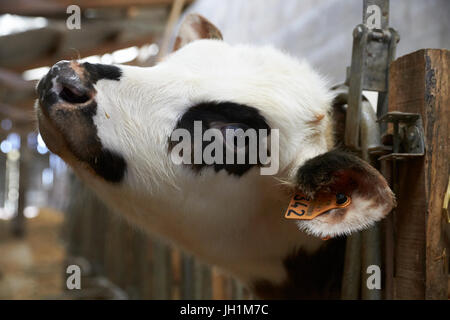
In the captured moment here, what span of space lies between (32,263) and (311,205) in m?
5.34

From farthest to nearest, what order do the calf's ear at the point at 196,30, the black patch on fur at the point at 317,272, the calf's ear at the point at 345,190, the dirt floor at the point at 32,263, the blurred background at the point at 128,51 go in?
the dirt floor at the point at 32,263 → the blurred background at the point at 128,51 → the calf's ear at the point at 196,30 → the black patch on fur at the point at 317,272 → the calf's ear at the point at 345,190

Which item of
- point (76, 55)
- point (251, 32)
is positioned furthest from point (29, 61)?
point (76, 55)

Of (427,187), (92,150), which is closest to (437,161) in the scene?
(427,187)

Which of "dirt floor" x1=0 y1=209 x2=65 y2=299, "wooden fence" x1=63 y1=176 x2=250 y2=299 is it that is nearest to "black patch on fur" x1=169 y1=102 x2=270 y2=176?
"wooden fence" x1=63 y1=176 x2=250 y2=299

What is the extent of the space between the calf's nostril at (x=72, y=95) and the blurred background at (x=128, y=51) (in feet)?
0.67

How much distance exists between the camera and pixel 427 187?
0.94 m

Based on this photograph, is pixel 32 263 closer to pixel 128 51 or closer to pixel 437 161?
pixel 128 51

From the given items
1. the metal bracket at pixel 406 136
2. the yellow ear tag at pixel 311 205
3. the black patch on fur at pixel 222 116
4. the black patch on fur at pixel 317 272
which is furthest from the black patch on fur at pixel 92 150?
the metal bracket at pixel 406 136

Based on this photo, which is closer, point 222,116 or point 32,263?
point 222,116

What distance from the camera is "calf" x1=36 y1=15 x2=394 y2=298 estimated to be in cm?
97

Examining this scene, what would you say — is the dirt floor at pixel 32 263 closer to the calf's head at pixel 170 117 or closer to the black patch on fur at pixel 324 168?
the calf's head at pixel 170 117

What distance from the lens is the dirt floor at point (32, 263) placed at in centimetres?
349

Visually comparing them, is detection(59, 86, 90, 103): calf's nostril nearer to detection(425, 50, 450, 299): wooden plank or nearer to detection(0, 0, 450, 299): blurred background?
detection(0, 0, 450, 299): blurred background
